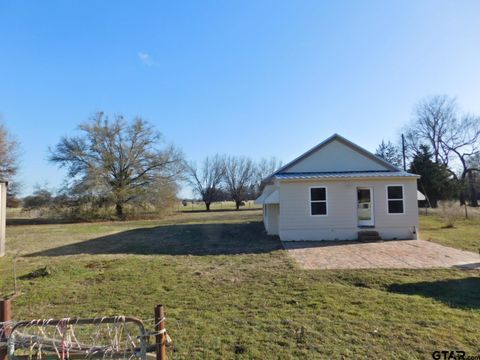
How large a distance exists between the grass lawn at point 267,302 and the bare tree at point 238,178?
46.8m

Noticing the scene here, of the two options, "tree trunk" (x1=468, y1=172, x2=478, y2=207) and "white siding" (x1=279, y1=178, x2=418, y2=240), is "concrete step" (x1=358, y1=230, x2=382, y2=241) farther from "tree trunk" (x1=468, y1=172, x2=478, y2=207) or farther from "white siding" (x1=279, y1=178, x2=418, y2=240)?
"tree trunk" (x1=468, y1=172, x2=478, y2=207)

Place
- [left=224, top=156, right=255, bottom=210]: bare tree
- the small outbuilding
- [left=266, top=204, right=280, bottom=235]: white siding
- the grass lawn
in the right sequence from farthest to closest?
[left=224, top=156, right=255, bottom=210]: bare tree
[left=266, top=204, right=280, bottom=235]: white siding
the small outbuilding
the grass lawn

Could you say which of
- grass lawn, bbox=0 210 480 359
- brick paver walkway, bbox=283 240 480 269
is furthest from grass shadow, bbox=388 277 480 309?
brick paver walkway, bbox=283 240 480 269

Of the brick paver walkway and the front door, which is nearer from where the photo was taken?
the brick paver walkway

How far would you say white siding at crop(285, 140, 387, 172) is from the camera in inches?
594

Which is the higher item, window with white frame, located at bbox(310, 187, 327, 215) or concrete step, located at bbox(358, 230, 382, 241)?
window with white frame, located at bbox(310, 187, 327, 215)

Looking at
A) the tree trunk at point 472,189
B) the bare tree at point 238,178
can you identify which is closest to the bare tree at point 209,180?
the bare tree at point 238,178

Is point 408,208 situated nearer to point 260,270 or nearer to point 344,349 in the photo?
point 260,270

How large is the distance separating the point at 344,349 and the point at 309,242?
9.35m

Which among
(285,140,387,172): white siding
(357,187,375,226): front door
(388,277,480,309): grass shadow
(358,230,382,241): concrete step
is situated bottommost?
(388,277,480,309): grass shadow

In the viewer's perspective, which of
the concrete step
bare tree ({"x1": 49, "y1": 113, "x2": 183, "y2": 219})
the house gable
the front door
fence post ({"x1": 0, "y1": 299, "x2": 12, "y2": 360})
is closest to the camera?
fence post ({"x1": 0, "y1": 299, "x2": 12, "y2": 360})

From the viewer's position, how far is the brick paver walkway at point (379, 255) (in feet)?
27.8

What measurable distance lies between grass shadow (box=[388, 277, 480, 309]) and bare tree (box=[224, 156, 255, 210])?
4936 cm

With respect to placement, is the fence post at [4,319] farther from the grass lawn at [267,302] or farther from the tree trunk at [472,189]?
the tree trunk at [472,189]
